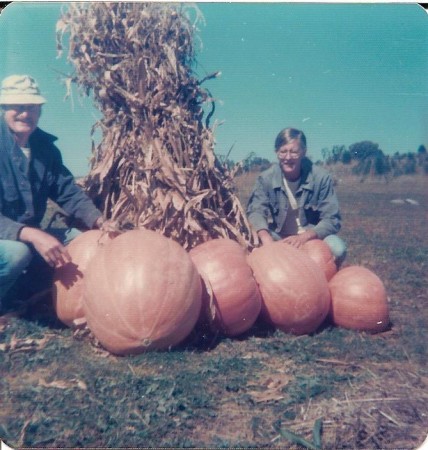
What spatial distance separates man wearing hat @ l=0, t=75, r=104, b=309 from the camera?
13.4ft

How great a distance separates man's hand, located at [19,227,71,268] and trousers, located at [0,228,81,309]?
14cm

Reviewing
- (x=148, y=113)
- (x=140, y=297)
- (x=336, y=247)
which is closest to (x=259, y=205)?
(x=336, y=247)

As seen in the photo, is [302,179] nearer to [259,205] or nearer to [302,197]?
[302,197]

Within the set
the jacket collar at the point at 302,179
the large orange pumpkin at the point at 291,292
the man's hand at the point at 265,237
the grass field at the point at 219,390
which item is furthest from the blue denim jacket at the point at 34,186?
the jacket collar at the point at 302,179

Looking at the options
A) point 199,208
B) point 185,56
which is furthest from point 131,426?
point 185,56

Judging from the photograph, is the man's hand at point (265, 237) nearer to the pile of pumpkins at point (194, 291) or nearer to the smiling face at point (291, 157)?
the pile of pumpkins at point (194, 291)

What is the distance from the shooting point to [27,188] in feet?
14.9

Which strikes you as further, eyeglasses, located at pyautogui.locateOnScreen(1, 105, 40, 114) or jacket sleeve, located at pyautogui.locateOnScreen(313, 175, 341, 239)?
jacket sleeve, located at pyautogui.locateOnScreen(313, 175, 341, 239)

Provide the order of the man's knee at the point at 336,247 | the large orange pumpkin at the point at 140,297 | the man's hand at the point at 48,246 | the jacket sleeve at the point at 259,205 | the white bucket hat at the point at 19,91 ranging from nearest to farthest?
1. the large orange pumpkin at the point at 140,297
2. the man's hand at the point at 48,246
3. the white bucket hat at the point at 19,91
4. the man's knee at the point at 336,247
5. the jacket sleeve at the point at 259,205

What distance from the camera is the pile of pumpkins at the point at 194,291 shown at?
11.5 ft

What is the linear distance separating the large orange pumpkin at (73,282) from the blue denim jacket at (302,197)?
1986mm

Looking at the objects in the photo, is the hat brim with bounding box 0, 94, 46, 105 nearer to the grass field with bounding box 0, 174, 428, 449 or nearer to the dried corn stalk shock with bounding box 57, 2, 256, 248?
the dried corn stalk shock with bounding box 57, 2, 256, 248

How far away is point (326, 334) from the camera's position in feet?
13.9

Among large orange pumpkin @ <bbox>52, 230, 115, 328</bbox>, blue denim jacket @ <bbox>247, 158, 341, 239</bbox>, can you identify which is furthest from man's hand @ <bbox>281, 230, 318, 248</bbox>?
large orange pumpkin @ <bbox>52, 230, 115, 328</bbox>
